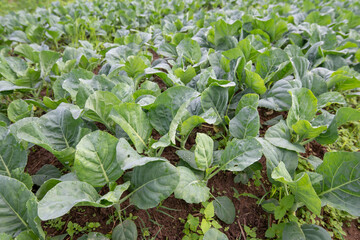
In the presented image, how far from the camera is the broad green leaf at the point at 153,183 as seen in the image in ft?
3.79

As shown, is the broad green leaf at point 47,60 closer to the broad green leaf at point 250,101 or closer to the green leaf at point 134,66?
the green leaf at point 134,66

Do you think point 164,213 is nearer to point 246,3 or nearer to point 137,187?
point 137,187

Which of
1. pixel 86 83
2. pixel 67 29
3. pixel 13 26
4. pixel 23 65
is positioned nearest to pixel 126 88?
pixel 86 83

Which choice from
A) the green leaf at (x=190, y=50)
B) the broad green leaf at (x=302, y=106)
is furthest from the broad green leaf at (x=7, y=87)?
the broad green leaf at (x=302, y=106)

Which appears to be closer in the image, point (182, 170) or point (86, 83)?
point (182, 170)

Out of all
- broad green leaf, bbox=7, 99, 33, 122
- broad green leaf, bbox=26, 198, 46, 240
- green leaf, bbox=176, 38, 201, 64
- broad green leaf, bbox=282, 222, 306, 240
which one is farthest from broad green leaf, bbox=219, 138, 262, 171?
broad green leaf, bbox=7, 99, 33, 122

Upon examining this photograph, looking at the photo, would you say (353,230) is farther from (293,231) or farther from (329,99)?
(329,99)

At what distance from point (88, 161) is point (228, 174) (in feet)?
3.11

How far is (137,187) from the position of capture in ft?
4.23

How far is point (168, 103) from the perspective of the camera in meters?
1.45

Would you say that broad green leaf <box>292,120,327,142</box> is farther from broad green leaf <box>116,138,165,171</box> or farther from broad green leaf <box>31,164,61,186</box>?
broad green leaf <box>31,164,61,186</box>

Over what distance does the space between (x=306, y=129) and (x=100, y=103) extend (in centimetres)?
126

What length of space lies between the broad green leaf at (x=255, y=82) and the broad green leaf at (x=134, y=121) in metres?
0.80

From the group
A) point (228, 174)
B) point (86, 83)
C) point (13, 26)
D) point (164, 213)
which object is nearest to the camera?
point (164, 213)
